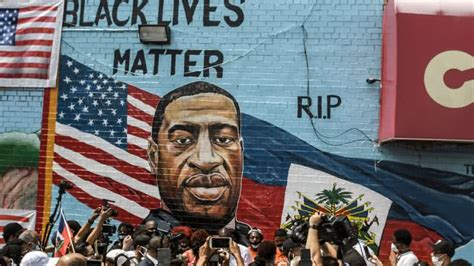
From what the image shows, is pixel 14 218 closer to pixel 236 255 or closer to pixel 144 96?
pixel 144 96

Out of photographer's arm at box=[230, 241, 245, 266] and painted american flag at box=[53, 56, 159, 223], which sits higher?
painted american flag at box=[53, 56, 159, 223]

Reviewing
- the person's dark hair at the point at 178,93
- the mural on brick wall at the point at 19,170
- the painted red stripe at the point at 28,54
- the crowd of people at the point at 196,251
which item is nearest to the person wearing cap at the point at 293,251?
the crowd of people at the point at 196,251

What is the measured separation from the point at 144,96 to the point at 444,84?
525cm

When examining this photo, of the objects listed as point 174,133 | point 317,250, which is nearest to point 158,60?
point 174,133

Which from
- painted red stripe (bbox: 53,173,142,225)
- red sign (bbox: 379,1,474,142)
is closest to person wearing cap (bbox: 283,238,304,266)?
red sign (bbox: 379,1,474,142)

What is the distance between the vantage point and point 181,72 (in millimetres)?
12000

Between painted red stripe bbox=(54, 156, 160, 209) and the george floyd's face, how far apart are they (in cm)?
30

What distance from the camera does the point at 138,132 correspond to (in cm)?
1201

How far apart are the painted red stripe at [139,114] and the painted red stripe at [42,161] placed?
57.8 inches

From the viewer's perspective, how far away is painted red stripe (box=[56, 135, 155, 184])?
11906mm

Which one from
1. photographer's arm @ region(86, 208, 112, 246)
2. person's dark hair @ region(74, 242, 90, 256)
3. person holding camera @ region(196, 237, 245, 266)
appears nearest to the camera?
person holding camera @ region(196, 237, 245, 266)

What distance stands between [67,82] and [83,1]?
158cm

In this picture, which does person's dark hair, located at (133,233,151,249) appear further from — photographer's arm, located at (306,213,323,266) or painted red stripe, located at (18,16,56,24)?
painted red stripe, located at (18,16,56,24)

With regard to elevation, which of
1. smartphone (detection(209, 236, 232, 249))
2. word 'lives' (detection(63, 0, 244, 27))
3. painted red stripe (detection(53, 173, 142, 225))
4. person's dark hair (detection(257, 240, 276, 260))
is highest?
word 'lives' (detection(63, 0, 244, 27))
